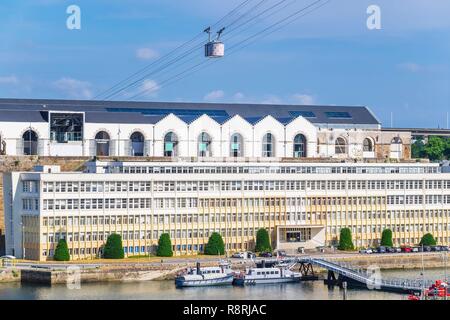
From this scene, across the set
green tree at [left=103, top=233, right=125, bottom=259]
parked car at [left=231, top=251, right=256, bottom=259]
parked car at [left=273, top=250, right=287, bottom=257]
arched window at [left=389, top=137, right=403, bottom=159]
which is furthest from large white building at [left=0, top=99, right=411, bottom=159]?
parked car at [left=231, top=251, right=256, bottom=259]

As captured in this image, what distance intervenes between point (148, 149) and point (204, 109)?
8.86 m

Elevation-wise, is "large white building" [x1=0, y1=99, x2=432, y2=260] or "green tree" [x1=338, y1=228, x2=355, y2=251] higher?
"large white building" [x1=0, y1=99, x2=432, y2=260]

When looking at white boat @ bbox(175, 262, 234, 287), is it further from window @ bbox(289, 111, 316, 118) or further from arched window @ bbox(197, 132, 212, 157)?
window @ bbox(289, 111, 316, 118)

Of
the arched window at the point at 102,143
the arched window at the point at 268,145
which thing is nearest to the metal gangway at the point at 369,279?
the arched window at the point at 268,145

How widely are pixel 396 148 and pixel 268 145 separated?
14.5m

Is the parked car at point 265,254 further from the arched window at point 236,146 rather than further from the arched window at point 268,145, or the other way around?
the arched window at point 268,145

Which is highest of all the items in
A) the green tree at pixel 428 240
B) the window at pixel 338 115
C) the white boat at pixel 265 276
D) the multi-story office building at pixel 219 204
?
the window at pixel 338 115

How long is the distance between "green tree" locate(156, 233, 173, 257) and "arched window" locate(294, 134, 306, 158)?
73.3ft

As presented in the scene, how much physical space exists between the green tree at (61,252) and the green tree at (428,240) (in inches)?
997

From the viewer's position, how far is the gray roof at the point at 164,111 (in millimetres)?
83250

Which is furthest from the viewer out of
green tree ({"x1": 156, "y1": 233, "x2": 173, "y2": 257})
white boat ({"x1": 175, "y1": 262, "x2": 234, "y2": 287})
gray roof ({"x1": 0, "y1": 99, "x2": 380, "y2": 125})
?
gray roof ({"x1": 0, "y1": 99, "x2": 380, "y2": 125})

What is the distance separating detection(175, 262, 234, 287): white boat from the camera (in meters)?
59.7
